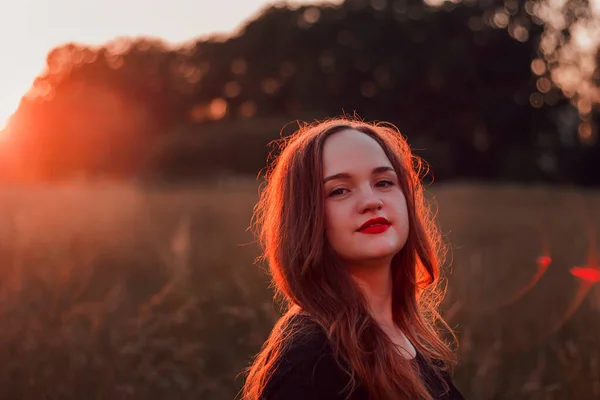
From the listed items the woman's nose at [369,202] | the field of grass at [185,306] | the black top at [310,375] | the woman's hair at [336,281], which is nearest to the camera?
the black top at [310,375]

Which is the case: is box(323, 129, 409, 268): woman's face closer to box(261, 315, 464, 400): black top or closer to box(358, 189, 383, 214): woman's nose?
box(358, 189, 383, 214): woman's nose

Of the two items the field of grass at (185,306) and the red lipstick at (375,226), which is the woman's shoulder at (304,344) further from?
the field of grass at (185,306)

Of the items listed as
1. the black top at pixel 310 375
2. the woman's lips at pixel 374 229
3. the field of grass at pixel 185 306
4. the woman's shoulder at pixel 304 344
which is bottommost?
the field of grass at pixel 185 306

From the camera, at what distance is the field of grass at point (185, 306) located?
3021 millimetres

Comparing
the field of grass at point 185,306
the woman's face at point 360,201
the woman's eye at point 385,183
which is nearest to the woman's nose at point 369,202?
the woman's face at point 360,201

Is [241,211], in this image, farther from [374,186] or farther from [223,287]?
[374,186]

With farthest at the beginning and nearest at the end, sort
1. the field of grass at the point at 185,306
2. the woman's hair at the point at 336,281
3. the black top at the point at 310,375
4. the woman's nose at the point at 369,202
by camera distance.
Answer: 1. the field of grass at the point at 185,306
2. the woman's nose at the point at 369,202
3. the woman's hair at the point at 336,281
4. the black top at the point at 310,375

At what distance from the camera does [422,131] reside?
94.0 feet

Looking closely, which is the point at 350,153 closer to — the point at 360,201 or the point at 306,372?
the point at 360,201

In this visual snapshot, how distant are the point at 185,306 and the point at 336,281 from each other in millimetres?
1451

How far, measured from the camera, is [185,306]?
9.61ft

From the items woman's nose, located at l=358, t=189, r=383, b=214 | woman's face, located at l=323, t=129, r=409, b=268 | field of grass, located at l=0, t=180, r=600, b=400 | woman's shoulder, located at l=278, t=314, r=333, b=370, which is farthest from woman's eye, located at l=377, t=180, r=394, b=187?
field of grass, located at l=0, t=180, r=600, b=400

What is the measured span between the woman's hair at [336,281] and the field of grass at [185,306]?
0.97 m

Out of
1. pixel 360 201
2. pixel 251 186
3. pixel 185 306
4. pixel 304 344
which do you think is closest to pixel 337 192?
pixel 360 201
